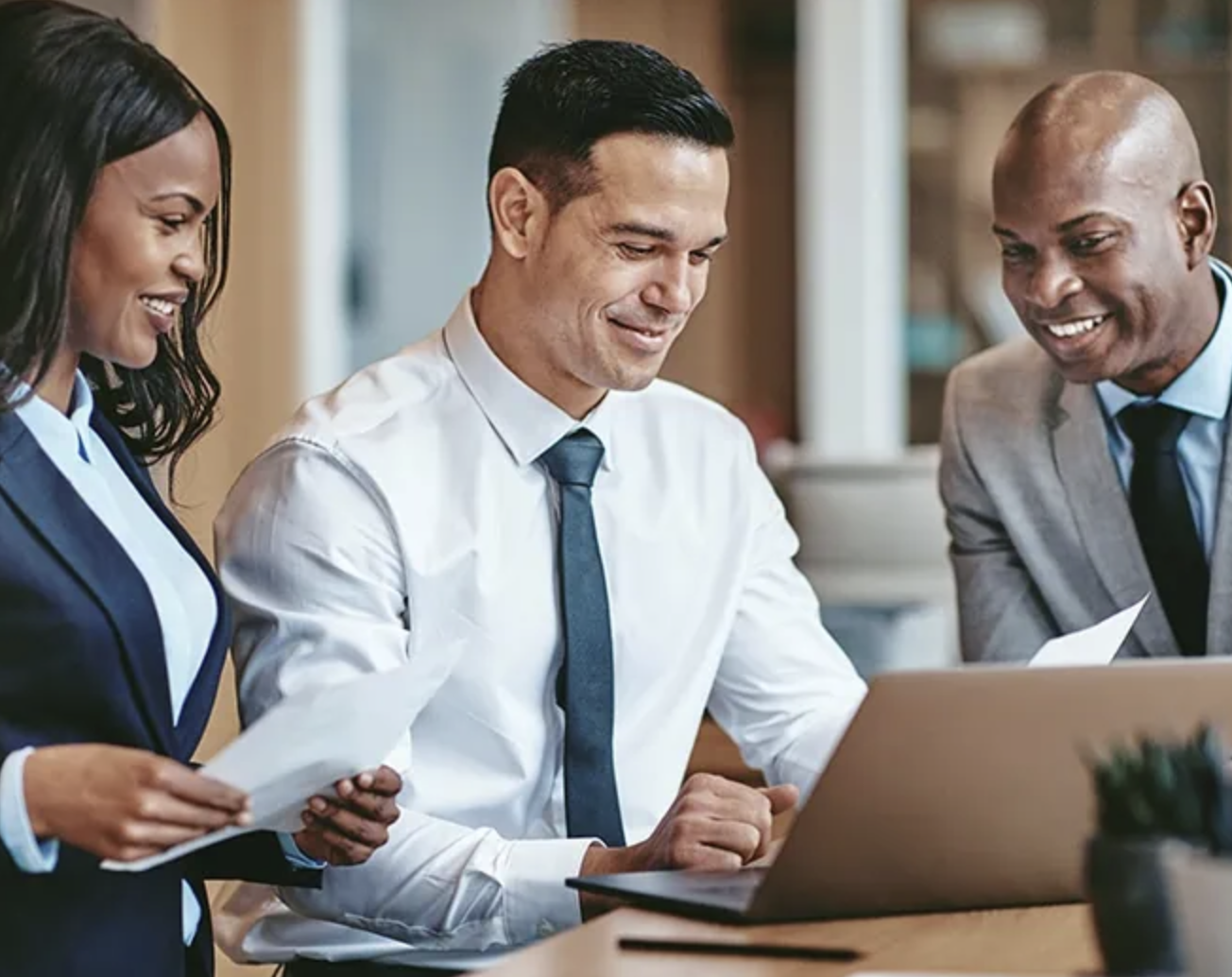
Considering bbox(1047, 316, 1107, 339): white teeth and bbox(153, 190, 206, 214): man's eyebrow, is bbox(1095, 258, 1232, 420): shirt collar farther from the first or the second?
bbox(153, 190, 206, 214): man's eyebrow

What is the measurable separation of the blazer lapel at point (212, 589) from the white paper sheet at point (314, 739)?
0.25 metres

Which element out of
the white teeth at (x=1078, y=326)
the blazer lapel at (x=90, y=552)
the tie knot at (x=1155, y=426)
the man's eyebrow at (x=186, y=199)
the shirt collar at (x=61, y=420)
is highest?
the man's eyebrow at (x=186, y=199)

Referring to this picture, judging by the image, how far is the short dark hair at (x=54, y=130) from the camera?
1.57 metres

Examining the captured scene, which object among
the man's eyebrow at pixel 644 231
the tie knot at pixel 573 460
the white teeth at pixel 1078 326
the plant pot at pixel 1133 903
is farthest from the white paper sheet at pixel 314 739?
the white teeth at pixel 1078 326

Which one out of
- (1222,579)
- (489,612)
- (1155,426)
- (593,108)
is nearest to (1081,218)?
(1155,426)

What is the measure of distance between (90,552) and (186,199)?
0.29 meters

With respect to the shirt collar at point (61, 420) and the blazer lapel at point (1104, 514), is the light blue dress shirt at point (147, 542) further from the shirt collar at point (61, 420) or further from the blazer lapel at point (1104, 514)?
the blazer lapel at point (1104, 514)

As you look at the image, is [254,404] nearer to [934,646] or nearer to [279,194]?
[279,194]

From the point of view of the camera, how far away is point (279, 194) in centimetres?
668

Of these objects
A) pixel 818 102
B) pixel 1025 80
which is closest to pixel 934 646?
pixel 818 102

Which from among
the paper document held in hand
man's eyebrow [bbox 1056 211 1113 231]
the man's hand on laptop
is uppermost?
man's eyebrow [bbox 1056 211 1113 231]

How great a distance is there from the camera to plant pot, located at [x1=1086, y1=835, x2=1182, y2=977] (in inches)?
44.5

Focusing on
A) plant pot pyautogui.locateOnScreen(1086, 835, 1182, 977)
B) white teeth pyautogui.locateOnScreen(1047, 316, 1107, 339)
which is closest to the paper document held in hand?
plant pot pyautogui.locateOnScreen(1086, 835, 1182, 977)

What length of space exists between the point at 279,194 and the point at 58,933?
17.4 feet
